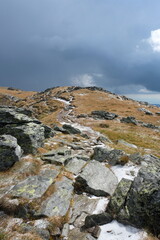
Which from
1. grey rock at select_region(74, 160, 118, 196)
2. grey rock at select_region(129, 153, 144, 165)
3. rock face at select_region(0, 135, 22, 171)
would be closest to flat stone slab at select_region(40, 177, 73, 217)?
grey rock at select_region(74, 160, 118, 196)

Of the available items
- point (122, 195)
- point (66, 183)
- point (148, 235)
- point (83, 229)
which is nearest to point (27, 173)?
point (66, 183)

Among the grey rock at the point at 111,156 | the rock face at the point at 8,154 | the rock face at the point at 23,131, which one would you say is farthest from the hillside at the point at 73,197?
the rock face at the point at 23,131

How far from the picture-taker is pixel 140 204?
749 centimetres

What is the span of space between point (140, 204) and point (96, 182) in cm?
395

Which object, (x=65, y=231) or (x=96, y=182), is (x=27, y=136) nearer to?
(x=96, y=182)

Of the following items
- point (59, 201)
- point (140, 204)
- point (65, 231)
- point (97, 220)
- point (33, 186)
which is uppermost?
point (140, 204)

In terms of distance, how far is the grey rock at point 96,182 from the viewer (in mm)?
10172

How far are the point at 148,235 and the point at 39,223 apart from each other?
17.8ft

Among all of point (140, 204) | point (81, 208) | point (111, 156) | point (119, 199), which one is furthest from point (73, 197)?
point (111, 156)

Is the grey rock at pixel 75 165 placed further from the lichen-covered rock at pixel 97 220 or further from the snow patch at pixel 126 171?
the lichen-covered rock at pixel 97 220

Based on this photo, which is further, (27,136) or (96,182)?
(27,136)

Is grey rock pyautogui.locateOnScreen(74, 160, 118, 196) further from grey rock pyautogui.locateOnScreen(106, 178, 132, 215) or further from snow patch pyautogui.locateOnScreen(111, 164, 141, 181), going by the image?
grey rock pyautogui.locateOnScreen(106, 178, 132, 215)

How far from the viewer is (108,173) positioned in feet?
40.2

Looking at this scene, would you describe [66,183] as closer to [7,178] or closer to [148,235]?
[7,178]
